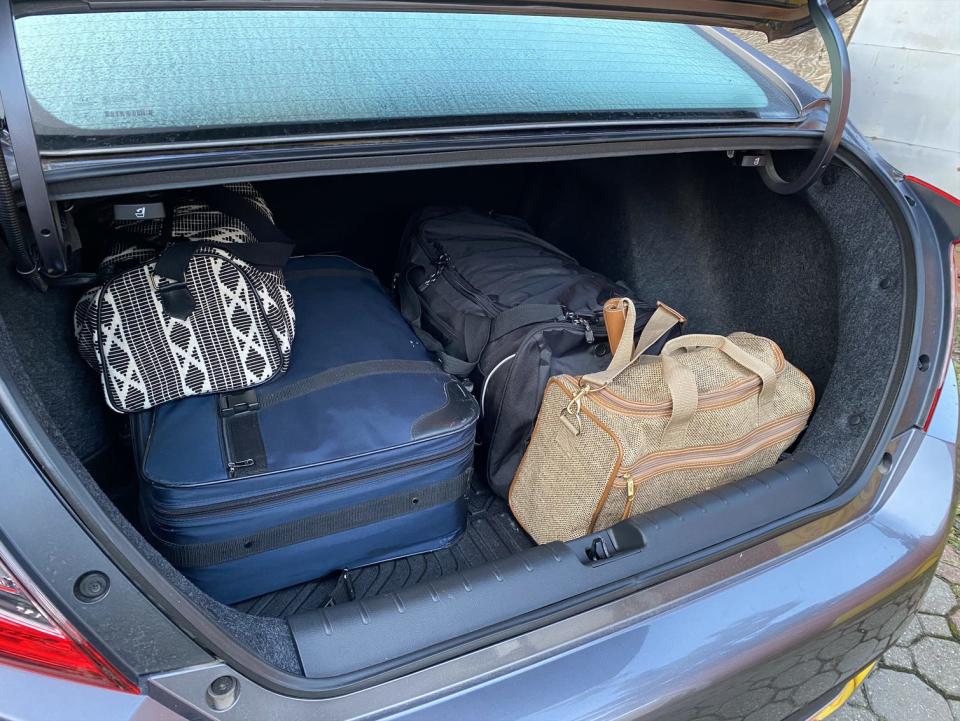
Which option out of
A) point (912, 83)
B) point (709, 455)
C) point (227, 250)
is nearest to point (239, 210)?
point (227, 250)

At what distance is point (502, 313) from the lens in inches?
48.8

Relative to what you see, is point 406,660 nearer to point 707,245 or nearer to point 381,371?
point 381,371

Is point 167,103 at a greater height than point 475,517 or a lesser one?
greater

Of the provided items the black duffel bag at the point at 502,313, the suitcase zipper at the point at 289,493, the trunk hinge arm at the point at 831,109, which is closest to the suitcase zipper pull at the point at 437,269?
the black duffel bag at the point at 502,313

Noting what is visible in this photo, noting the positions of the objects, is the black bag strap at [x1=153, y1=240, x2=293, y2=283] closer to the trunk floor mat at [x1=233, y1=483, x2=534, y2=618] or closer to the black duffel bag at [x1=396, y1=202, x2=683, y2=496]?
the black duffel bag at [x1=396, y1=202, x2=683, y2=496]

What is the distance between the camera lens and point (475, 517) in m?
1.23

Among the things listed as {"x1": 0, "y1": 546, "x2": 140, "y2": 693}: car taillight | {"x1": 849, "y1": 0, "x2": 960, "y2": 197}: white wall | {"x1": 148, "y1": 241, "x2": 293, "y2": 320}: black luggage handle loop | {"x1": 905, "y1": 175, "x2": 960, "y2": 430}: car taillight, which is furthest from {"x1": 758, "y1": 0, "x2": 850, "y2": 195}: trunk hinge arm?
{"x1": 849, "y1": 0, "x2": 960, "y2": 197}: white wall

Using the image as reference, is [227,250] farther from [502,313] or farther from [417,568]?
[417,568]

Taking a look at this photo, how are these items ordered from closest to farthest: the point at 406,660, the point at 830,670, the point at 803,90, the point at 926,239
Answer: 1. the point at 406,660
2. the point at 830,670
3. the point at 926,239
4. the point at 803,90

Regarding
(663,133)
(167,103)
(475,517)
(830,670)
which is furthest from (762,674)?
(167,103)

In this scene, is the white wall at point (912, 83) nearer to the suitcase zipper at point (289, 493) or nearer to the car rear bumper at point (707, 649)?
the car rear bumper at point (707, 649)

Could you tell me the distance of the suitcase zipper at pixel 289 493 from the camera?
877 mm

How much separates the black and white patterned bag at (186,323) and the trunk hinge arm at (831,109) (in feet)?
2.74

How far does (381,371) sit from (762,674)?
2.17 ft
